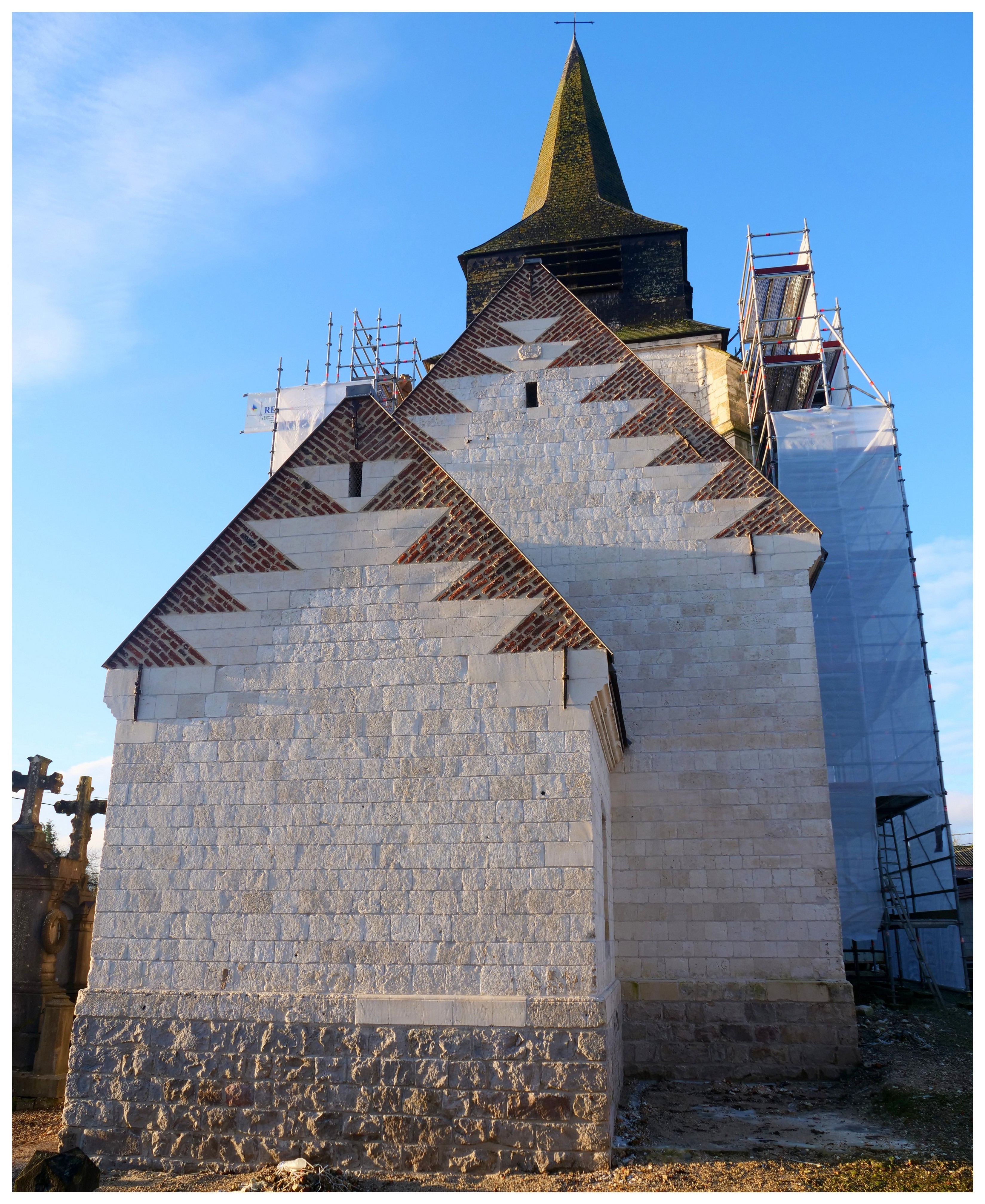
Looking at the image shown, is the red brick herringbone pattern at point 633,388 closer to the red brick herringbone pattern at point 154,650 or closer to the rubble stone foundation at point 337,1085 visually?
the red brick herringbone pattern at point 154,650

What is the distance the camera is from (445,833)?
301 inches

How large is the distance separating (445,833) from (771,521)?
6312mm

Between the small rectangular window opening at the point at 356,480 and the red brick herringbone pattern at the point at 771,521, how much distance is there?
198 inches

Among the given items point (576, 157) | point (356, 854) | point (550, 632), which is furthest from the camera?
point (576, 157)

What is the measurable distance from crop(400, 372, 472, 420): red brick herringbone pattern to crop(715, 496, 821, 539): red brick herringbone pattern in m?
4.18

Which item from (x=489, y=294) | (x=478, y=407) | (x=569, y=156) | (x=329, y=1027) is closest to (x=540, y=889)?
(x=329, y=1027)

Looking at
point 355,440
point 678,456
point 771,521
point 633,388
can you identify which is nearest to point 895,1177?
point 771,521

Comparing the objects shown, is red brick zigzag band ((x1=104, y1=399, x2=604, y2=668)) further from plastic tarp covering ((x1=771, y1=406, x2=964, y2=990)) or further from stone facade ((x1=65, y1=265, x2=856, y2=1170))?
plastic tarp covering ((x1=771, y1=406, x2=964, y2=990))

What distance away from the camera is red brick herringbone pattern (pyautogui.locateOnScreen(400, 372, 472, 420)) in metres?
12.9

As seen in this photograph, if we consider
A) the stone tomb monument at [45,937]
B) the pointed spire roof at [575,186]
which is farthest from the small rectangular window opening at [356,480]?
the pointed spire roof at [575,186]

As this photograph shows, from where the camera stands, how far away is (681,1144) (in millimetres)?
7547

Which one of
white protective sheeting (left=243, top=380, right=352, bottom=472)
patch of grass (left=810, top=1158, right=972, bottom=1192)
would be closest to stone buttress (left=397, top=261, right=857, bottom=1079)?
patch of grass (left=810, top=1158, right=972, bottom=1192)

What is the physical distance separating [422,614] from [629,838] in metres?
4.25

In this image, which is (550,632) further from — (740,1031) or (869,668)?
(869,668)
